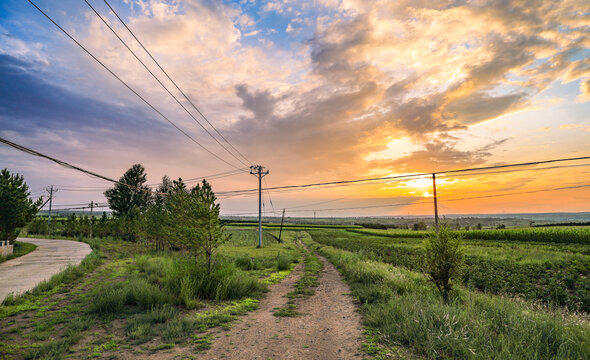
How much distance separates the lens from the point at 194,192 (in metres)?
13.5

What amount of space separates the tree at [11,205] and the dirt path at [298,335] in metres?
32.5

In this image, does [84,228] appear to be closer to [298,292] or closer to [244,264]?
[244,264]

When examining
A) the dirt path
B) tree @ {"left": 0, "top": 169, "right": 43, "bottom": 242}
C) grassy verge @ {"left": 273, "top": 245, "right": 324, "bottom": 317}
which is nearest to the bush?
grassy verge @ {"left": 273, "top": 245, "right": 324, "bottom": 317}

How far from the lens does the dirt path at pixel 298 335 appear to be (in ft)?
21.7

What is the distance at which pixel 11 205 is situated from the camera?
2811 cm

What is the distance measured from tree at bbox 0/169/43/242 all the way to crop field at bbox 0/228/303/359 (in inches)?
789

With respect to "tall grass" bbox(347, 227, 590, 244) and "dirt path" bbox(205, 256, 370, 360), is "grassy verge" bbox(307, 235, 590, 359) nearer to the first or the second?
"dirt path" bbox(205, 256, 370, 360)

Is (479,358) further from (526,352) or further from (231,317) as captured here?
(231,317)

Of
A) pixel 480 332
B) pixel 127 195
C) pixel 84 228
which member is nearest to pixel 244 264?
pixel 480 332

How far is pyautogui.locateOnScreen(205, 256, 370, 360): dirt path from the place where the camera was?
260 inches

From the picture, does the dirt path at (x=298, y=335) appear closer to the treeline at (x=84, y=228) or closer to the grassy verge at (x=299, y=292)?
the grassy verge at (x=299, y=292)

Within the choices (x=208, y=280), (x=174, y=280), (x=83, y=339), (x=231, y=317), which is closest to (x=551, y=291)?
(x=231, y=317)

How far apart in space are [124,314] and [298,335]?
673cm

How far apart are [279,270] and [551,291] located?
15.9 meters
